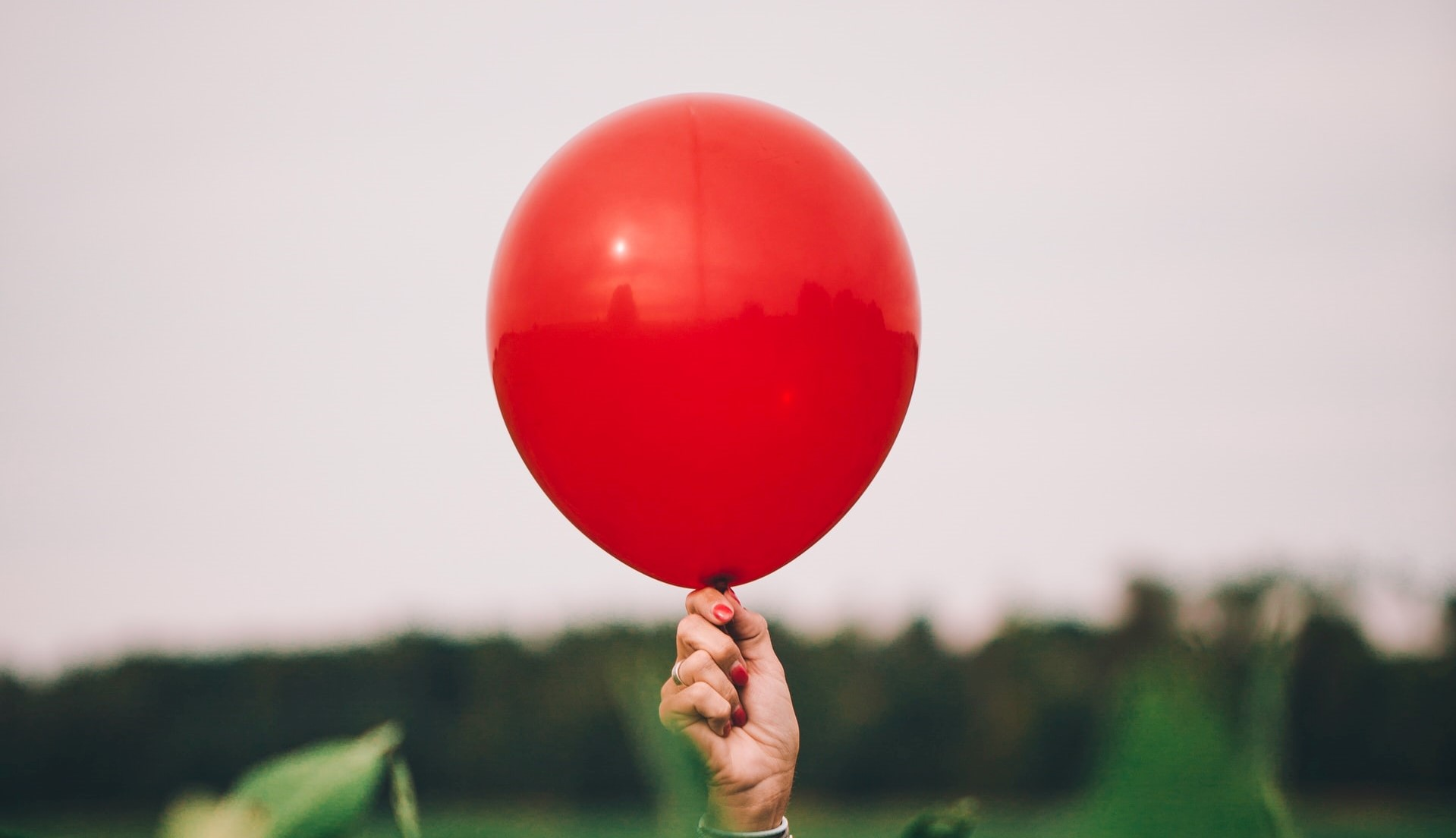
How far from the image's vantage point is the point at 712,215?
5.14ft

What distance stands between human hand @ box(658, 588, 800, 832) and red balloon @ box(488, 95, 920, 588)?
96mm

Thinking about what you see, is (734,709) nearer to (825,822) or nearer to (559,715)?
(559,715)

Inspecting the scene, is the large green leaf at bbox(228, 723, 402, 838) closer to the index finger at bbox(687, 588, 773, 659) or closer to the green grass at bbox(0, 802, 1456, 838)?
the index finger at bbox(687, 588, 773, 659)

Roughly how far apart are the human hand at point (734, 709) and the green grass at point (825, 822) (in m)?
13.7

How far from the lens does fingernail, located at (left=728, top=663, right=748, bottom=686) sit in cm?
168

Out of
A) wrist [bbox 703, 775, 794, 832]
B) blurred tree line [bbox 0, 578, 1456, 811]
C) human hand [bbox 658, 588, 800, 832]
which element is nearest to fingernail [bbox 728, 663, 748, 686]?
human hand [bbox 658, 588, 800, 832]

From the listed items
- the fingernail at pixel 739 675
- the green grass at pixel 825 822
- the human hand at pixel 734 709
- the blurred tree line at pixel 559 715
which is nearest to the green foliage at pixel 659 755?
the human hand at pixel 734 709

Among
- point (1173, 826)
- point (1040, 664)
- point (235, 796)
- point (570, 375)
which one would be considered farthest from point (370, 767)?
point (1040, 664)

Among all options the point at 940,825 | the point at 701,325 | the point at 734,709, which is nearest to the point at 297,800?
the point at 940,825

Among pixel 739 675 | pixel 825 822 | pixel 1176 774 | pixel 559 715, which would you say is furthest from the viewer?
pixel 825 822

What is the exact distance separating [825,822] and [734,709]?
51.7ft

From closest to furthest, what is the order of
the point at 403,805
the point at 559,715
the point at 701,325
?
the point at 403,805, the point at 701,325, the point at 559,715

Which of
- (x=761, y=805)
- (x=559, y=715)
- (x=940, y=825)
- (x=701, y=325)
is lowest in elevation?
(x=559, y=715)

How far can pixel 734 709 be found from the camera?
167cm
